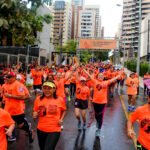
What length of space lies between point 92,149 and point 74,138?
4.02 ft

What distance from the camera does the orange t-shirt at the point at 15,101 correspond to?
8.78 metres

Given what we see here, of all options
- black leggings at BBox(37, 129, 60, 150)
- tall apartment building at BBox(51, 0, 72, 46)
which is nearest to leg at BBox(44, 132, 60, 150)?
black leggings at BBox(37, 129, 60, 150)

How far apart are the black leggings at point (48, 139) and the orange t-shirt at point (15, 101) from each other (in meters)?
2.20

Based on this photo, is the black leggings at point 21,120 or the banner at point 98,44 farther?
the banner at point 98,44

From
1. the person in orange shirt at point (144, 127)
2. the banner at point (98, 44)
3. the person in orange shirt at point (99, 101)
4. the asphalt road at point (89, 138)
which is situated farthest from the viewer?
the banner at point (98, 44)

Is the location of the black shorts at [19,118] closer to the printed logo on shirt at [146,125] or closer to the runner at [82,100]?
the runner at [82,100]

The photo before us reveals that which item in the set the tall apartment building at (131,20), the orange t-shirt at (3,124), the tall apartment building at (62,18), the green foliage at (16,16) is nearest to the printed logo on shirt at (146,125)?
the orange t-shirt at (3,124)

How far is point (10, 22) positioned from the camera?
462 inches

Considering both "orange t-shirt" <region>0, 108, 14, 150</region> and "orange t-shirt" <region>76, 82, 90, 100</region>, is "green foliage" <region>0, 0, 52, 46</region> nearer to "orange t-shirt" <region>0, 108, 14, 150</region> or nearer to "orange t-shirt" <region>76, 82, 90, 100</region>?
"orange t-shirt" <region>76, 82, 90, 100</region>

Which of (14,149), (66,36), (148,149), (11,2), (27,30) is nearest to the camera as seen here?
(148,149)

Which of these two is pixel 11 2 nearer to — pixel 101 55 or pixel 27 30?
pixel 27 30

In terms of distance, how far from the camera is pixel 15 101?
29.3 feet

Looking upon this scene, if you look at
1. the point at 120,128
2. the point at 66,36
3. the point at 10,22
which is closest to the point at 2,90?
the point at 10,22

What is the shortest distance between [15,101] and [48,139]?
8.47ft
